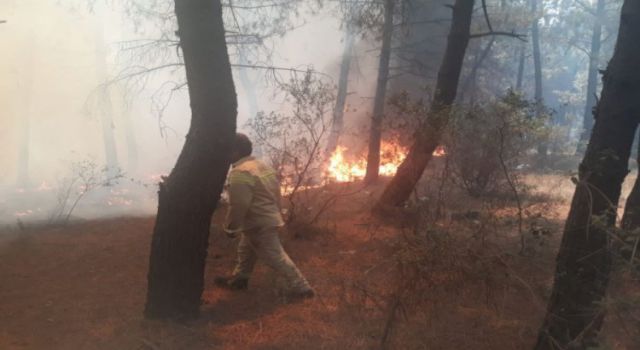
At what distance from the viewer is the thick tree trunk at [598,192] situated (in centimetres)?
333

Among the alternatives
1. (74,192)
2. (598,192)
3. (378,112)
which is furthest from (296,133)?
(74,192)

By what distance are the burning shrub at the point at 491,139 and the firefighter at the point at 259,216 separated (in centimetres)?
319

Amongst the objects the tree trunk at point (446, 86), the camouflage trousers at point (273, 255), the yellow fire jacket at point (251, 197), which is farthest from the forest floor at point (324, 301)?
the tree trunk at point (446, 86)

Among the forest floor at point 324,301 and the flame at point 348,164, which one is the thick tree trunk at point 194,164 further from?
the flame at point 348,164

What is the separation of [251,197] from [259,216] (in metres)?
0.23

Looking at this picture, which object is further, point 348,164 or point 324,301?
point 348,164

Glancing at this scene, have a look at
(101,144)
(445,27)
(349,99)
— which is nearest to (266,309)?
(445,27)

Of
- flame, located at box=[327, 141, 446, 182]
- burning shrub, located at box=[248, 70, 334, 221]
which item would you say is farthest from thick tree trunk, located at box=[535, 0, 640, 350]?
flame, located at box=[327, 141, 446, 182]

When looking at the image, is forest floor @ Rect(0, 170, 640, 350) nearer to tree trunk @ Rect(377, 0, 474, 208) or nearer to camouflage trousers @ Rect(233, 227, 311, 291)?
camouflage trousers @ Rect(233, 227, 311, 291)

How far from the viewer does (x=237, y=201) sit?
460 cm

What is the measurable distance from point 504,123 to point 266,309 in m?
4.24

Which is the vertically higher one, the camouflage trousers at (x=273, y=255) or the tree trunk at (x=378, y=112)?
the tree trunk at (x=378, y=112)

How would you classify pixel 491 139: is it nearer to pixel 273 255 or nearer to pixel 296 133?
pixel 296 133

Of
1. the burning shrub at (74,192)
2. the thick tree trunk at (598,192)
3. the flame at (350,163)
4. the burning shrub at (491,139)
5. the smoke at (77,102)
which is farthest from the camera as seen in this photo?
the smoke at (77,102)
